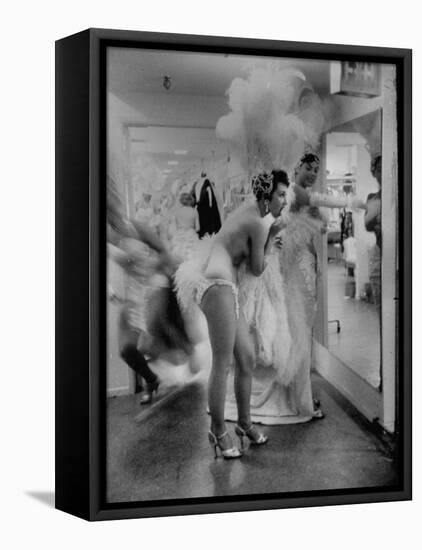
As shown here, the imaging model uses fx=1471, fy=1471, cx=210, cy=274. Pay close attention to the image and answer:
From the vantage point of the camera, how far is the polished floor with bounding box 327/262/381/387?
6.91 metres

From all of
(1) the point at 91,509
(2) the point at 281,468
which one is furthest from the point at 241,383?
(1) the point at 91,509

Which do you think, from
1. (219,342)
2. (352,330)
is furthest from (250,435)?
(352,330)

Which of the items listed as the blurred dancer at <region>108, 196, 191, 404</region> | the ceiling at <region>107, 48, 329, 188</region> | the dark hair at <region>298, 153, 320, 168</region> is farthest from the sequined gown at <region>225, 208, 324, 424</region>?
the ceiling at <region>107, 48, 329, 188</region>

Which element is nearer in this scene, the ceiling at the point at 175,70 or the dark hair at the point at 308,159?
the ceiling at the point at 175,70

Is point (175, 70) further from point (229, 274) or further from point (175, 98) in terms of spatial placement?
point (229, 274)

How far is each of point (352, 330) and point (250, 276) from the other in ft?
A: 1.94

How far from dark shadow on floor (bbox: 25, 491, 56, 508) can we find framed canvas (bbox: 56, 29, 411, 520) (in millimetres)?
175

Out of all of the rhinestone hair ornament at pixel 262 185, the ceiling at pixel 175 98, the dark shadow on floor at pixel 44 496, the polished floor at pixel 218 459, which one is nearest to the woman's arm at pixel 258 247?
the rhinestone hair ornament at pixel 262 185

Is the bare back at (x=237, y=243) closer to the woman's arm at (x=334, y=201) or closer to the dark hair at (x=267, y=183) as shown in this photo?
the dark hair at (x=267, y=183)

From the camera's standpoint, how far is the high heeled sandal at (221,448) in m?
6.67

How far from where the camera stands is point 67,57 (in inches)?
259

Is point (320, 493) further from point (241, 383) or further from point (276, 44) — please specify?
point (276, 44)

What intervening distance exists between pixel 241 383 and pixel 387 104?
149 centimetres

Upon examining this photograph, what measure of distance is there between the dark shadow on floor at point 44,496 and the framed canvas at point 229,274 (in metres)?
0.18
